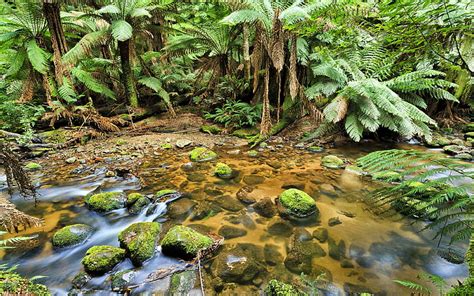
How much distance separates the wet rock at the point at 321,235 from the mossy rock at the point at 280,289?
0.80m

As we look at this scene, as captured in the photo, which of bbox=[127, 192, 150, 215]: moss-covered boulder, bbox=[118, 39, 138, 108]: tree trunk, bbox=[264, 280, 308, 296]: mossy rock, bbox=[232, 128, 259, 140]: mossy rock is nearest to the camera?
bbox=[264, 280, 308, 296]: mossy rock

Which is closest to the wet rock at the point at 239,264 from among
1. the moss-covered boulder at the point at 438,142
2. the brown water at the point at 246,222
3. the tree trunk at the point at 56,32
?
the brown water at the point at 246,222

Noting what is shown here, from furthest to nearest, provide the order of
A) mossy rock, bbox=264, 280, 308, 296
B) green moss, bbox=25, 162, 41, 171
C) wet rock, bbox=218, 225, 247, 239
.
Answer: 1. green moss, bbox=25, 162, 41, 171
2. wet rock, bbox=218, 225, 247, 239
3. mossy rock, bbox=264, 280, 308, 296

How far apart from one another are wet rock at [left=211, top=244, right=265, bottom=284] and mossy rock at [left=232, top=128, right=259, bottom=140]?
3.95 m

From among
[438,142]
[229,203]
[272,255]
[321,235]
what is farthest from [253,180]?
[438,142]

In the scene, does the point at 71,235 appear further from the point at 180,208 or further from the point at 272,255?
the point at 272,255

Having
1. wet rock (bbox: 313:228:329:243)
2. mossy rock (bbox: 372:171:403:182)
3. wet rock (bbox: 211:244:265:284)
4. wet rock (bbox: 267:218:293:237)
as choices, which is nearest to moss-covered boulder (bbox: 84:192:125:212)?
wet rock (bbox: 211:244:265:284)

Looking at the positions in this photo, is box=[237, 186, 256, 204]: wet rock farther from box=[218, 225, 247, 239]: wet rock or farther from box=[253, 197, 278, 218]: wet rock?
box=[218, 225, 247, 239]: wet rock

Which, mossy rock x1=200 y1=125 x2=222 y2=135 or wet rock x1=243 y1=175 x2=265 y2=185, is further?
mossy rock x1=200 y1=125 x2=222 y2=135

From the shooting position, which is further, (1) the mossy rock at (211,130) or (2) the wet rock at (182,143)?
(1) the mossy rock at (211,130)

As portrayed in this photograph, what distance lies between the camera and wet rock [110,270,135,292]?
206 cm

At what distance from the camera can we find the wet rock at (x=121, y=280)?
6.76 ft

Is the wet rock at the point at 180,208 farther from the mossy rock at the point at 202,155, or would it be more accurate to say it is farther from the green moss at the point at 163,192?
the mossy rock at the point at 202,155

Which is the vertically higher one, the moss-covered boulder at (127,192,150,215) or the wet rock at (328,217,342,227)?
the moss-covered boulder at (127,192,150,215)
